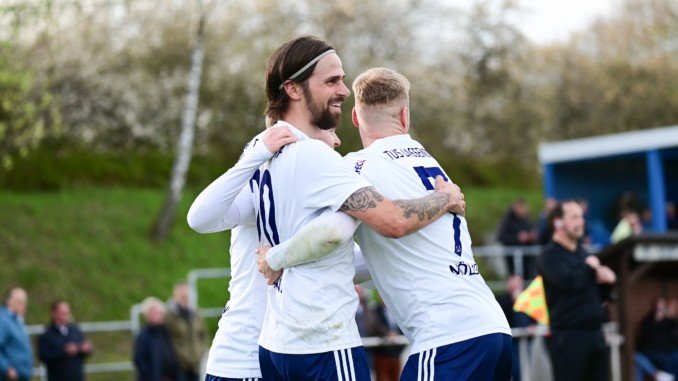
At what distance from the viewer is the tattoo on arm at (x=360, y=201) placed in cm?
495

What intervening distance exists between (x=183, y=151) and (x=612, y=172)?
10.7 m

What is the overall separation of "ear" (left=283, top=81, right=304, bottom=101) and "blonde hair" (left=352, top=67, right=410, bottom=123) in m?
0.35

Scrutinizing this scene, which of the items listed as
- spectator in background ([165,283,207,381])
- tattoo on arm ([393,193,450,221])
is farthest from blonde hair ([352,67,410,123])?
spectator in background ([165,283,207,381])

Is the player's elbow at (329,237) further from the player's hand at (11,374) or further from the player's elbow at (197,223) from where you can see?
the player's hand at (11,374)

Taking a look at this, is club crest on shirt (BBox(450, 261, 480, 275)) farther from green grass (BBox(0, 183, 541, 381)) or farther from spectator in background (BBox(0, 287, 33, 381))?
green grass (BBox(0, 183, 541, 381))

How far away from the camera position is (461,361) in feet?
16.6

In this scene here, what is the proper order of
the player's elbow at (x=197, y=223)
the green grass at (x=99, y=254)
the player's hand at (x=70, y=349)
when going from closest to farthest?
1. the player's elbow at (x=197, y=223)
2. the player's hand at (x=70, y=349)
3. the green grass at (x=99, y=254)

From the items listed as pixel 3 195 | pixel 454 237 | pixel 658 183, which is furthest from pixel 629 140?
pixel 454 237

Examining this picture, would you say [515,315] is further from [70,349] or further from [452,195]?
[452,195]

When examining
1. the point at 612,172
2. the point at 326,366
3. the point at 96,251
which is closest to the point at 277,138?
the point at 326,366

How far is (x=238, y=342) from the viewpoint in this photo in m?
5.44

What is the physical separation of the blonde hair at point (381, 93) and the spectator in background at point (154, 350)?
11497 mm

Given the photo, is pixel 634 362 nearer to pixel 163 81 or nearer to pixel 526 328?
pixel 526 328

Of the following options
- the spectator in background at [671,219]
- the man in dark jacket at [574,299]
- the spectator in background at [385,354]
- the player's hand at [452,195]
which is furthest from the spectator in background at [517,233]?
the player's hand at [452,195]
